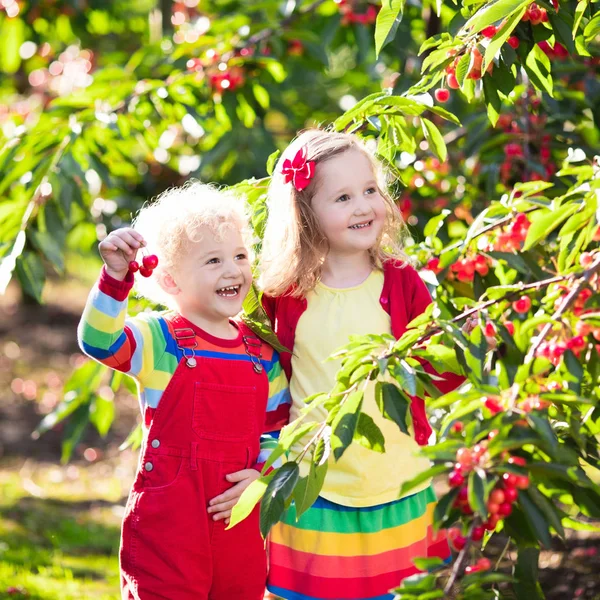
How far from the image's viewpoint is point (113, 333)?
2.13 meters

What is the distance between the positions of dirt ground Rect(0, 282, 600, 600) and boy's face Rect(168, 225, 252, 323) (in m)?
1.93

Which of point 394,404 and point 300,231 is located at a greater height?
point 300,231

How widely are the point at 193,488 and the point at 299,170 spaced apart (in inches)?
33.4

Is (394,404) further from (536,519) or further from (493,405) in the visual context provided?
(536,519)

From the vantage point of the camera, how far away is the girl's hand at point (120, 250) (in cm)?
208

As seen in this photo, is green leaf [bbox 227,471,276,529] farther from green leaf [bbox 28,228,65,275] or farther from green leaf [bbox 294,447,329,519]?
green leaf [bbox 28,228,65,275]

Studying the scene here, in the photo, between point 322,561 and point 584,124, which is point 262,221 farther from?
point 584,124

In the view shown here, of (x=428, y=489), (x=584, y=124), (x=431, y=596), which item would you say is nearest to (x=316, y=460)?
(x=431, y=596)

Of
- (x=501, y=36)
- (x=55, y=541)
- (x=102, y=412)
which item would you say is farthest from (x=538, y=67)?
(x=55, y=541)

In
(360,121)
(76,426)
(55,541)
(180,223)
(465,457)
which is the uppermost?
(360,121)

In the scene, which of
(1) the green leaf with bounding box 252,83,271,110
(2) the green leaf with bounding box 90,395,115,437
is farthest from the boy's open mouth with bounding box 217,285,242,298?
(2) the green leaf with bounding box 90,395,115,437

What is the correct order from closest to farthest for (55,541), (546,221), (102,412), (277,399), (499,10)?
(546,221) < (499,10) < (277,399) < (102,412) < (55,541)

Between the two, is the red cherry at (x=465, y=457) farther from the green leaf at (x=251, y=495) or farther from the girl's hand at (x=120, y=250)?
the girl's hand at (x=120, y=250)

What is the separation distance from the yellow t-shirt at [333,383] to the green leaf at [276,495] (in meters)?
0.54
